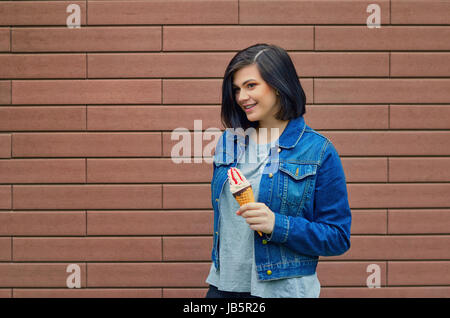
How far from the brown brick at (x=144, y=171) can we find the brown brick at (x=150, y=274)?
2.43 ft

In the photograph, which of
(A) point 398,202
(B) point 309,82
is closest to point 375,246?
(A) point 398,202

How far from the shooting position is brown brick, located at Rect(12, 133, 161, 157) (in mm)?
3143

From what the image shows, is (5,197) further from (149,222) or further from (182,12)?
(182,12)

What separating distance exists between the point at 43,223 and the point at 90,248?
1.53 feet

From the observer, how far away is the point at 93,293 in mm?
3156

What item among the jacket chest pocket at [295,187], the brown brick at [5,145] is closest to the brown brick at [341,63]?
the jacket chest pocket at [295,187]

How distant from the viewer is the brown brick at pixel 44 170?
10.3 feet

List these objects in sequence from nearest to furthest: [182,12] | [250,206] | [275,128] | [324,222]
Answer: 1. [250,206]
2. [324,222]
3. [275,128]
4. [182,12]

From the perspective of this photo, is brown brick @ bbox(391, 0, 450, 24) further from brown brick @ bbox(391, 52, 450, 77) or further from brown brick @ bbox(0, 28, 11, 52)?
brown brick @ bbox(0, 28, 11, 52)

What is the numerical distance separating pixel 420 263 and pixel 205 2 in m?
2.93

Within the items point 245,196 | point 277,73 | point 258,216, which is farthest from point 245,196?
point 277,73

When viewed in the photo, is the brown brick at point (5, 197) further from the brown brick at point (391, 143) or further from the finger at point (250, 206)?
the brown brick at point (391, 143)

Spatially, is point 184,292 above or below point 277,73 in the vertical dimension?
below

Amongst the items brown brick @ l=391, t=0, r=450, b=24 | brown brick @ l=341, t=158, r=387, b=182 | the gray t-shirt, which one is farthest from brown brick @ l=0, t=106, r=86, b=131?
brown brick @ l=391, t=0, r=450, b=24
